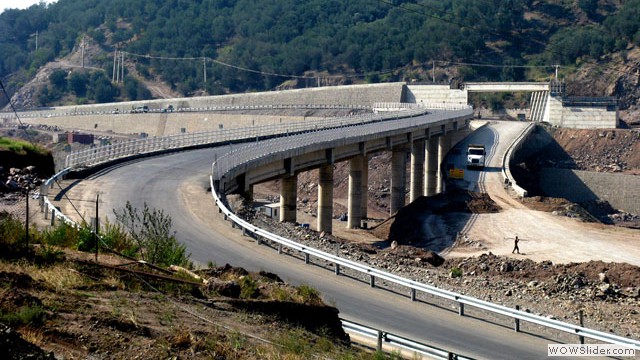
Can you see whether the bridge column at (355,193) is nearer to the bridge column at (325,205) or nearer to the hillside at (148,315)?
the bridge column at (325,205)

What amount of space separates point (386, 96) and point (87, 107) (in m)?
57.4

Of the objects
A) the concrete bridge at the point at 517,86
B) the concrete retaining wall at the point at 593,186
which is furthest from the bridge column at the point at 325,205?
the concrete bridge at the point at 517,86

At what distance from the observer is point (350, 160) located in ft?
229

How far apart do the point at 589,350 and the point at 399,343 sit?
Result: 5.03 meters

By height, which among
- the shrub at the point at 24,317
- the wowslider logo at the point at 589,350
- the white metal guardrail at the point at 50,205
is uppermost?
the shrub at the point at 24,317

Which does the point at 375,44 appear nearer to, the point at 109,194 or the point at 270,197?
the point at 270,197

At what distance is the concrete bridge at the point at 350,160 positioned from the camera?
4512 cm

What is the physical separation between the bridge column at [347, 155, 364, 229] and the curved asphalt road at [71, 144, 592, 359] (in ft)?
104

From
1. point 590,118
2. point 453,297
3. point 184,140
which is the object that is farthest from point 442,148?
point 453,297

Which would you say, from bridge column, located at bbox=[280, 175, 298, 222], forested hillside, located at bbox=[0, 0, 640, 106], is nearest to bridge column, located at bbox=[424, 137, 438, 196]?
bridge column, located at bbox=[280, 175, 298, 222]

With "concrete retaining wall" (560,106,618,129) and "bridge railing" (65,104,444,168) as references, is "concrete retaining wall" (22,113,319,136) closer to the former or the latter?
"concrete retaining wall" (560,106,618,129)

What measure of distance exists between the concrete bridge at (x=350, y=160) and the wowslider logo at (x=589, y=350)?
2166 cm

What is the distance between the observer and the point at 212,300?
16.9m

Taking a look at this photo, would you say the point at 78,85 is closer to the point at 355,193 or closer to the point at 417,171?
the point at 417,171
